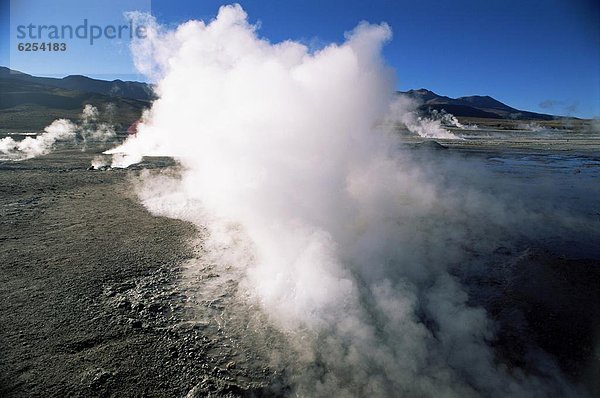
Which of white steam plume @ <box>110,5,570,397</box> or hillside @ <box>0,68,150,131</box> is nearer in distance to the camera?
white steam plume @ <box>110,5,570,397</box>

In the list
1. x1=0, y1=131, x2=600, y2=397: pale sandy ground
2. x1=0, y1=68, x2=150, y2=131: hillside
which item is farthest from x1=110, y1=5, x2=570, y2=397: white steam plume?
x1=0, y1=68, x2=150, y2=131: hillside

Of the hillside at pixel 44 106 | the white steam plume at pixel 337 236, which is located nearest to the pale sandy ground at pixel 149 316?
the white steam plume at pixel 337 236

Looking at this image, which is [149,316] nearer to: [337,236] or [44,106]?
[337,236]

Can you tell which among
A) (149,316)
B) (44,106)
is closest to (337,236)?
(149,316)

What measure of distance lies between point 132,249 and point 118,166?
15.8 meters

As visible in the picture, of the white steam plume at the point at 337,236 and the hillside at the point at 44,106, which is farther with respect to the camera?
the hillside at the point at 44,106

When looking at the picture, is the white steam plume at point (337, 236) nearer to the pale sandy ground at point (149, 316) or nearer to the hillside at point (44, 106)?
the pale sandy ground at point (149, 316)

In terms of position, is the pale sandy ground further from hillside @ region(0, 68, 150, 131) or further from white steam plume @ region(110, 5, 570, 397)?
hillside @ region(0, 68, 150, 131)

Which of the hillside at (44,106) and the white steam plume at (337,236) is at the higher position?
the hillside at (44,106)

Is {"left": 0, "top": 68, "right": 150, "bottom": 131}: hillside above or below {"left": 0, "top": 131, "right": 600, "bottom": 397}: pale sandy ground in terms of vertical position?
above

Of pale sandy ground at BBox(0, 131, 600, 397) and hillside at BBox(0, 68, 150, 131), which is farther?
hillside at BBox(0, 68, 150, 131)

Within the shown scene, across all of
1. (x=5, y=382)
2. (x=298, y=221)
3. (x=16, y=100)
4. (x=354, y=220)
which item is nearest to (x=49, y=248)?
(x=5, y=382)

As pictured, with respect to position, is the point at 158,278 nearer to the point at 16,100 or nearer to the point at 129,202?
the point at 129,202

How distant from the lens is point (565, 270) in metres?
7.63
